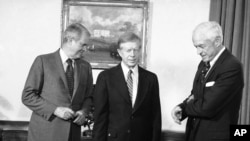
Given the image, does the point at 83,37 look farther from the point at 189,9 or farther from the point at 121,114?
the point at 189,9

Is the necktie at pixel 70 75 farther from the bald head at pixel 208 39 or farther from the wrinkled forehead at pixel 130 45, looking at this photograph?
the bald head at pixel 208 39

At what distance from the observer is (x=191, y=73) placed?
5402 millimetres

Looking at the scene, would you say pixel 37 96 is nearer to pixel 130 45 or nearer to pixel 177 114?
Result: pixel 130 45

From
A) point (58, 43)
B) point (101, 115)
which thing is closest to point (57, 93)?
point (101, 115)

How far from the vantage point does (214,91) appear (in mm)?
3111

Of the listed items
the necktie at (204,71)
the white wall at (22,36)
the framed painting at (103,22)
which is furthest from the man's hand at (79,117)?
the white wall at (22,36)

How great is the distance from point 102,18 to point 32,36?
104 centimetres

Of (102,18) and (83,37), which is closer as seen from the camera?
(83,37)

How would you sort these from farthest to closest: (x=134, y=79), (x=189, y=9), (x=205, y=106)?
(x=189, y=9), (x=134, y=79), (x=205, y=106)

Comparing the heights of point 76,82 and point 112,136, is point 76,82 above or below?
above

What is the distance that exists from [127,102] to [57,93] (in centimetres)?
64

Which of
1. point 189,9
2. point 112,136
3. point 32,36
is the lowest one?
point 112,136

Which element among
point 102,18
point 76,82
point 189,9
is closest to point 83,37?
point 76,82

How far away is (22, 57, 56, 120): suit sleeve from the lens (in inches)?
133
